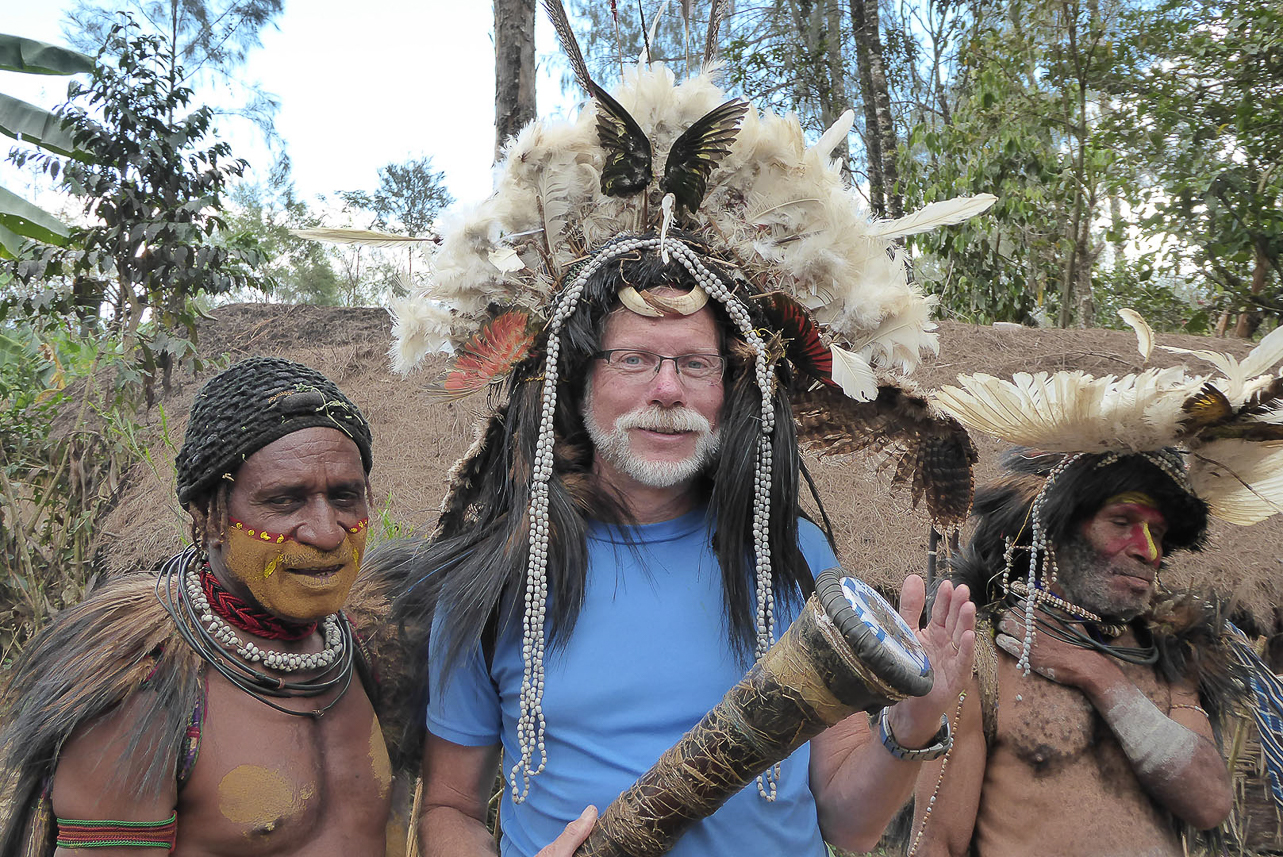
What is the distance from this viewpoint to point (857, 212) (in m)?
2.40

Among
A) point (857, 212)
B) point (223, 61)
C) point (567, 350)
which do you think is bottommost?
point (567, 350)

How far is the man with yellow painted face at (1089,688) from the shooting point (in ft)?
8.85

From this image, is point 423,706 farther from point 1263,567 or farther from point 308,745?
point 1263,567

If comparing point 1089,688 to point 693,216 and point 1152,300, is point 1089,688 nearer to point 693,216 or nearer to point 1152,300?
point 693,216

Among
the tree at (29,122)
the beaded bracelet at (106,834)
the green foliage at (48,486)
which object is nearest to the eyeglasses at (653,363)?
the beaded bracelet at (106,834)

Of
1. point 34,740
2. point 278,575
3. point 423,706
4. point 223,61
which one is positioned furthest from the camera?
point 223,61

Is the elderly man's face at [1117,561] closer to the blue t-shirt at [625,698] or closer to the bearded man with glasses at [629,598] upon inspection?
the bearded man with glasses at [629,598]

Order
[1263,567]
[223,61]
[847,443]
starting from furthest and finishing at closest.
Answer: [223,61] < [1263,567] < [847,443]

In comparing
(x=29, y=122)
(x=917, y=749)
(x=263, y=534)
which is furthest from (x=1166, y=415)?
(x=29, y=122)

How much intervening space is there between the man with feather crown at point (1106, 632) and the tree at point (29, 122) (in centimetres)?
363

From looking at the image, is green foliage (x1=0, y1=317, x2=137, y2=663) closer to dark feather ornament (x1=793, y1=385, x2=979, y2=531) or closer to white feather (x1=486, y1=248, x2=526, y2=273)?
white feather (x1=486, y1=248, x2=526, y2=273)

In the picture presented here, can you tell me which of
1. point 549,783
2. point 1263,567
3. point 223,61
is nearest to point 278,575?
point 549,783

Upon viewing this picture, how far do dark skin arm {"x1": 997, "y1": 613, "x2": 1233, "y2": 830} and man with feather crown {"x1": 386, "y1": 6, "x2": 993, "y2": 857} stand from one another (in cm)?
74

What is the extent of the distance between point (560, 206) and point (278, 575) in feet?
3.68
